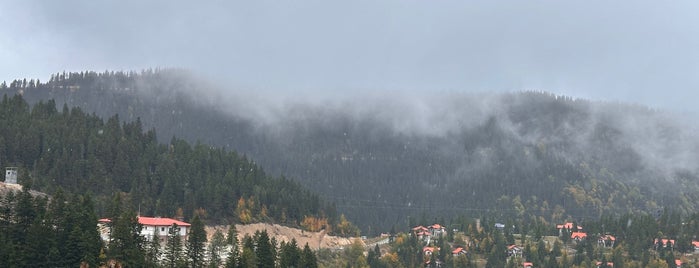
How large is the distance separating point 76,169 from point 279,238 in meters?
46.7

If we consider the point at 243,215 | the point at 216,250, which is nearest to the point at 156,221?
the point at 216,250

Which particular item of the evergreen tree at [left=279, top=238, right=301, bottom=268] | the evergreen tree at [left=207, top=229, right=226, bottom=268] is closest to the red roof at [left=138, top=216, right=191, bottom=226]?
the evergreen tree at [left=207, top=229, right=226, bottom=268]

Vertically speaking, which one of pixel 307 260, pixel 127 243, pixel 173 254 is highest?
pixel 127 243

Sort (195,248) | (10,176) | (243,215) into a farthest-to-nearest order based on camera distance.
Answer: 1. (243,215)
2. (10,176)
3. (195,248)

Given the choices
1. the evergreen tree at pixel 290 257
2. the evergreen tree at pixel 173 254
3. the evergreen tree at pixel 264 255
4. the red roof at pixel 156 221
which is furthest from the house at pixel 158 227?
the evergreen tree at pixel 290 257

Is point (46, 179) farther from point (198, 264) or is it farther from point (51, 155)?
point (198, 264)

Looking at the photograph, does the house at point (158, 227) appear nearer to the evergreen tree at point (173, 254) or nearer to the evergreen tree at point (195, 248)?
the evergreen tree at point (195, 248)

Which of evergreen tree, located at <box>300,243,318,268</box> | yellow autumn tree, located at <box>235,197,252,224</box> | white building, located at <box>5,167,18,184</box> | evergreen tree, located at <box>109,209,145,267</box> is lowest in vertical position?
evergreen tree, located at <box>300,243,318,268</box>

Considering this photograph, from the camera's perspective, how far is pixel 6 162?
7032 inches

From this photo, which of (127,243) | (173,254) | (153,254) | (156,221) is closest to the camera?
(127,243)

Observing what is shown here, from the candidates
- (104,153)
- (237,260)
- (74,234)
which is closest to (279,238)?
(104,153)

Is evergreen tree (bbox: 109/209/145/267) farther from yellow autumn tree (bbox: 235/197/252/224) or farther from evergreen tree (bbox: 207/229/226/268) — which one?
yellow autumn tree (bbox: 235/197/252/224)

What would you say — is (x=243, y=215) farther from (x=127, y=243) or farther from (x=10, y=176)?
(x=127, y=243)

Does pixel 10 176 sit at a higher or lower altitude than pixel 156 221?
higher
